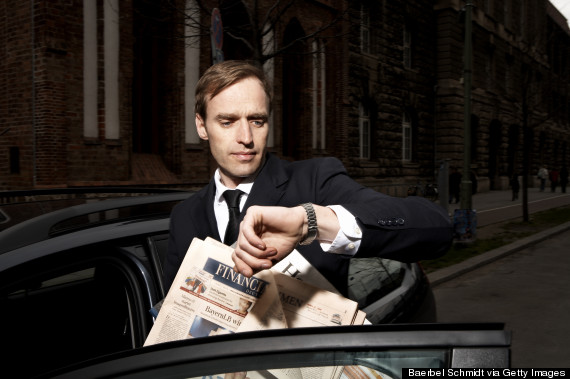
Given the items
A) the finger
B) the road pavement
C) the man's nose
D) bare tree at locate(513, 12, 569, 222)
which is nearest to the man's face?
the man's nose

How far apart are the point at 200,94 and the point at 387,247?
827 millimetres

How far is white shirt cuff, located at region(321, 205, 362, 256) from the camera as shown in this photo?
146 cm

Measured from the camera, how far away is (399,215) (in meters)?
1.53

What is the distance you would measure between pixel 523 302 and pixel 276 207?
6.40 meters

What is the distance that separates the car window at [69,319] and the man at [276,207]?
649 mm

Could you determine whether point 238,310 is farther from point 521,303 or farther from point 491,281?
point 491,281

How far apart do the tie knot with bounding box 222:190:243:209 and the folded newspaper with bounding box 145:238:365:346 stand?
336 mm

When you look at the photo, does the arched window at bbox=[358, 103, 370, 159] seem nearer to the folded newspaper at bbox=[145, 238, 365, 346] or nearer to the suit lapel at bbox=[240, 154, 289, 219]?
the suit lapel at bbox=[240, 154, 289, 219]

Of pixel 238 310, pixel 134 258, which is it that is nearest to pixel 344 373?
pixel 238 310

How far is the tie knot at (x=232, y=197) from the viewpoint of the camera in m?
1.82

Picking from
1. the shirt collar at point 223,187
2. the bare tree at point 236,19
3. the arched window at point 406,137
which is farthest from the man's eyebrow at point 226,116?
the arched window at point 406,137

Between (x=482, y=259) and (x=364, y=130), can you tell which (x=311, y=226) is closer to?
(x=482, y=259)

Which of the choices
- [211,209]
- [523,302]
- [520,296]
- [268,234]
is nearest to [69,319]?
[211,209]

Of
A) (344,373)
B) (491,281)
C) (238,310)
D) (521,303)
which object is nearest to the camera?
(344,373)
